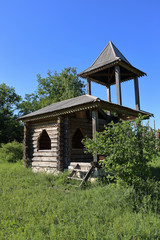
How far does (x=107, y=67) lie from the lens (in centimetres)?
1223

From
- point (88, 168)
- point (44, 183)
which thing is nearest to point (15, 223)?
point (44, 183)

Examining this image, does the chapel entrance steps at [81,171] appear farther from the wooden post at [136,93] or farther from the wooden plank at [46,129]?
the wooden post at [136,93]

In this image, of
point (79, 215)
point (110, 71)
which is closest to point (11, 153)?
point (110, 71)

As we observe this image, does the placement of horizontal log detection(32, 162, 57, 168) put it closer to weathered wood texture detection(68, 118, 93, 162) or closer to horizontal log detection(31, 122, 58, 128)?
weathered wood texture detection(68, 118, 93, 162)

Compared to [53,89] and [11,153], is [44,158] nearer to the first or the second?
[11,153]

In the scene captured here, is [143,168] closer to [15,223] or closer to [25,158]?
[15,223]

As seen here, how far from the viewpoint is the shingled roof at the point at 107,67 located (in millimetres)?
12185

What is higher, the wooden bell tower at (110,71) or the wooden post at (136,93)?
the wooden bell tower at (110,71)

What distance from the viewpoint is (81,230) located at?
441 centimetres

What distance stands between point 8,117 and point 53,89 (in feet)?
39.3

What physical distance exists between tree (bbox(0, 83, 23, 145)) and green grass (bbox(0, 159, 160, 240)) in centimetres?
2473

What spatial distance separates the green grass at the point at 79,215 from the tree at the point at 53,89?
1084 inches

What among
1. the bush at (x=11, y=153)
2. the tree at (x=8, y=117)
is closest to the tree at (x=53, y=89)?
the tree at (x=8, y=117)

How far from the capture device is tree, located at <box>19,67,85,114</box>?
36.1m
